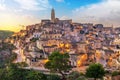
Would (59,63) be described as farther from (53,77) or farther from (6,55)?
(6,55)

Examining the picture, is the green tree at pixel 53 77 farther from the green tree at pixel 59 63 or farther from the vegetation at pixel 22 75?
the green tree at pixel 59 63

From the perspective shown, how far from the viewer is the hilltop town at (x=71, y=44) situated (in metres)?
34.9

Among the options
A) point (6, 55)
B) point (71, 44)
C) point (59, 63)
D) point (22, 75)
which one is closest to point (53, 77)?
point (59, 63)

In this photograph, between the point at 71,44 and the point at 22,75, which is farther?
the point at 71,44

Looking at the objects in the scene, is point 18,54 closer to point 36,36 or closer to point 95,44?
point 36,36

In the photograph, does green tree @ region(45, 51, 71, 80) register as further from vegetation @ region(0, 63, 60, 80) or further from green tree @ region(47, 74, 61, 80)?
vegetation @ region(0, 63, 60, 80)

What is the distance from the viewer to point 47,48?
3888cm

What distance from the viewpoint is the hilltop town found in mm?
34875

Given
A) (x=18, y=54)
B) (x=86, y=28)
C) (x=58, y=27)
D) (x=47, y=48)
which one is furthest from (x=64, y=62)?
(x=86, y=28)

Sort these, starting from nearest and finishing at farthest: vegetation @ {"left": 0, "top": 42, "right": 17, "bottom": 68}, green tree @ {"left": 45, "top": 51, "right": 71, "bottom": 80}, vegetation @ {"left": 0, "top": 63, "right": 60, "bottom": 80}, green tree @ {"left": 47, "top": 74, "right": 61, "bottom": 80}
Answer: vegetation @ {"left": 0, "top": 63, "right": 60, "bottom": 80} < green tree @ {"left": 45, "top": 51, "right": 71, "bottom": 80} < green tree @ {"left": 47, "top": 74, "right": 61, "bottom": 80} < vegetation @ {"left": 0, "top": 42, "right": 17, "bottom": 68}

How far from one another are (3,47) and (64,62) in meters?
25.8

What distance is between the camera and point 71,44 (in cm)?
4019

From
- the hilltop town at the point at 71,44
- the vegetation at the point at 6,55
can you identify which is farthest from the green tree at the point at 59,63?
the vegetation at the point at 6,55

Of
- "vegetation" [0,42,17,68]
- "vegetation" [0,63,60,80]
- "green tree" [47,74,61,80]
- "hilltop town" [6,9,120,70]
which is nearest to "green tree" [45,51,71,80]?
"green tree" [47,74,61,80]
